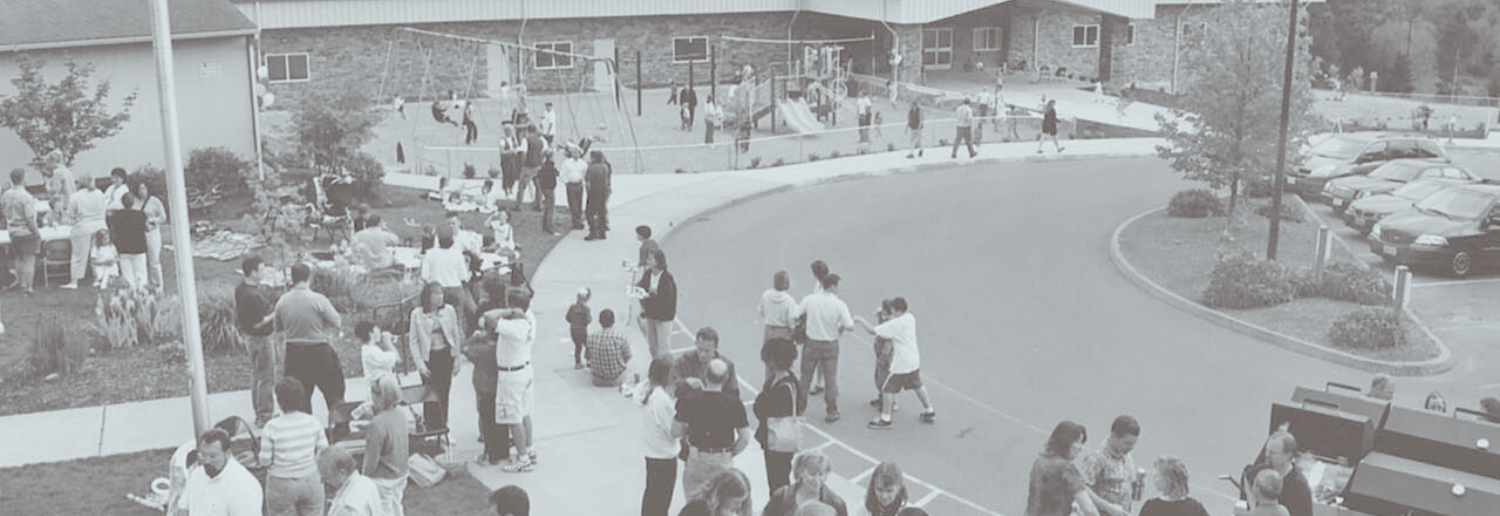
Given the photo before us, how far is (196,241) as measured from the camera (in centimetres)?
2373

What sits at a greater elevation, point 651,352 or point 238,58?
point 238,58

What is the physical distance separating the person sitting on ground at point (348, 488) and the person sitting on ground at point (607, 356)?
6.53 m

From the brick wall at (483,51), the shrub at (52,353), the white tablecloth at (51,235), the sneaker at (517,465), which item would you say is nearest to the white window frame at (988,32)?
the brick wall at (483,51)

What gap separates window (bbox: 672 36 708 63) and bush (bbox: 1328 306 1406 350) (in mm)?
34334

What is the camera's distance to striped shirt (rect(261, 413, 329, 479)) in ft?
34.8

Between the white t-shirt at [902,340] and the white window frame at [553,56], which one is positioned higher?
the white window frame at [553,56]

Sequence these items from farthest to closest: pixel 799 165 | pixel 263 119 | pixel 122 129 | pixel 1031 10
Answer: pixel 1031 10, pixel 263 119, pixel 799 165, pixel 122 129

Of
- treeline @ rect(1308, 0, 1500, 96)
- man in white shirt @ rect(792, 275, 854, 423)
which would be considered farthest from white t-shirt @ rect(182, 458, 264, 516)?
treeline @ rect(1308, 0, 1500, 96)

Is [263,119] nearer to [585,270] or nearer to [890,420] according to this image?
[585,270]

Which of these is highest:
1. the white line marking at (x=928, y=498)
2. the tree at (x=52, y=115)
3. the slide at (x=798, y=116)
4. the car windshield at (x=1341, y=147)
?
the tree at (x=52, y=115)

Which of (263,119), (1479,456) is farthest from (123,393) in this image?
(263,119)

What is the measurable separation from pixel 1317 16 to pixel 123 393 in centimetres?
8774

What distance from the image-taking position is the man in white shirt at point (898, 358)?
15047 mm

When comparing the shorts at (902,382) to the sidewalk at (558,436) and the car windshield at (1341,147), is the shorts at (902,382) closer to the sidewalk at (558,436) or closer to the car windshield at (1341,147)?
the sidewalk at (558,436)
